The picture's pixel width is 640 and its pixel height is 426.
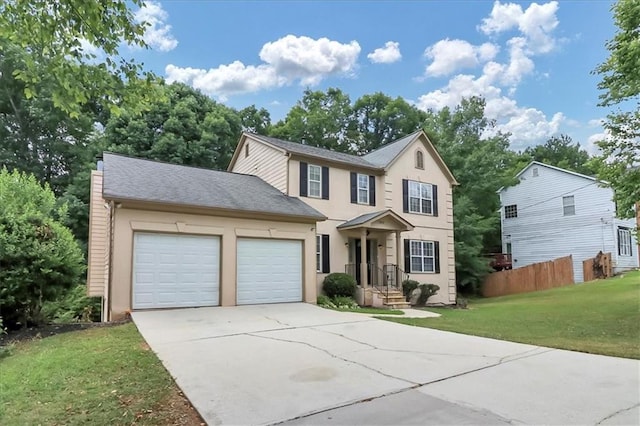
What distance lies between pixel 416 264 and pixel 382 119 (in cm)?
2006

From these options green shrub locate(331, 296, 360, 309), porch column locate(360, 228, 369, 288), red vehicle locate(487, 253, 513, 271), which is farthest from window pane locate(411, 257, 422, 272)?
red vehicle locate(487, 253, 513, 271)

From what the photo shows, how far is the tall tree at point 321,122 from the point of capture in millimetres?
32425

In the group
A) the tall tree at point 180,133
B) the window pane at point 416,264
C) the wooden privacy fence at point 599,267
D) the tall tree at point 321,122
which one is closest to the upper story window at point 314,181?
the window pane at point 416,264

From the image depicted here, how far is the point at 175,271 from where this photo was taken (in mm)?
11422

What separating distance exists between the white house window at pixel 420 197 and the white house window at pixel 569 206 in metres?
12.4

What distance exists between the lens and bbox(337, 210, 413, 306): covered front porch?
15.5 metres

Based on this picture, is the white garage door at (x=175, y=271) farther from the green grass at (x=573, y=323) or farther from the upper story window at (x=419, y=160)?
the upper story window at (x=419, y=160)

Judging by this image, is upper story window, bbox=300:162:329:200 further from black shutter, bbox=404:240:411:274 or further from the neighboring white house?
the neighboring white house

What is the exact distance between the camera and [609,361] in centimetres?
605

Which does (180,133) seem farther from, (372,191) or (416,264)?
(416,264)

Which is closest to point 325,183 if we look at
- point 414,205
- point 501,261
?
point 414,205

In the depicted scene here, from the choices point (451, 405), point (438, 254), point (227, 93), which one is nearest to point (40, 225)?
point (451, 405)

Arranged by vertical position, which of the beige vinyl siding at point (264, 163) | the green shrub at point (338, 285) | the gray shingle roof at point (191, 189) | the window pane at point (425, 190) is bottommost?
the green shrub at point (338, 285)

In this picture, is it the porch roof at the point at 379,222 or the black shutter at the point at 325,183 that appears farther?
the black shutter at the point at 325,183
